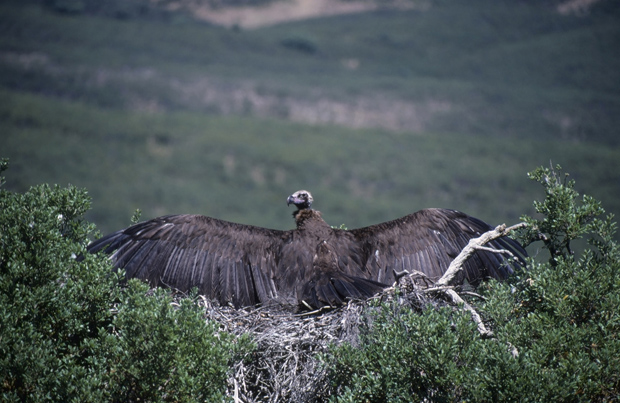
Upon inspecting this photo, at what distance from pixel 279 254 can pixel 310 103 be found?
273 ft

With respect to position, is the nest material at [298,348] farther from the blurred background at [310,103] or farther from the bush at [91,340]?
the blurred background at [310,103]

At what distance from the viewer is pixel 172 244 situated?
907 cm

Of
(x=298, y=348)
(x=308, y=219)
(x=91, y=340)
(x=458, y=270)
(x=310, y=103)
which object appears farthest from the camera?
(x=310, y=103)

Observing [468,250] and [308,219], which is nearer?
[468,250]

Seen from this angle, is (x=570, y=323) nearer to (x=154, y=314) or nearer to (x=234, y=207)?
(x=154, y=314)

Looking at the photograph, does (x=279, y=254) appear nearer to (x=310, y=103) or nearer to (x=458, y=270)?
(x=458, y=270)

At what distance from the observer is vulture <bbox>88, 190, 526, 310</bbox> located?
8.80 meters

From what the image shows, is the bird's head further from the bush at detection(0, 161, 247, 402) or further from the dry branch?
the bush at detection(0, 161, 247, 402)

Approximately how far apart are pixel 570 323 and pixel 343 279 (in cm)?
249

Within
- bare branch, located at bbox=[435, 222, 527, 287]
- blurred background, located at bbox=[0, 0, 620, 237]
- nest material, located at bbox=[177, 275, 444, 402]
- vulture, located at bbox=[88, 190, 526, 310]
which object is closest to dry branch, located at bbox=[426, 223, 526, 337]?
bare branch, located at bbox=[435, 222, 527, 287]

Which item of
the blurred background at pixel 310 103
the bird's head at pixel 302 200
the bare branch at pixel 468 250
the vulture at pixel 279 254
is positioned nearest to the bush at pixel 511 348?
the bare branch at pixel 468 250

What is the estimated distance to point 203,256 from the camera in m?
8.95

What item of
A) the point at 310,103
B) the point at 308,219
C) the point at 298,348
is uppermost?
the point at 308,219

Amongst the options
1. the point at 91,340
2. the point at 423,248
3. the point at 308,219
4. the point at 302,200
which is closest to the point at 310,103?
the point at 302,200
